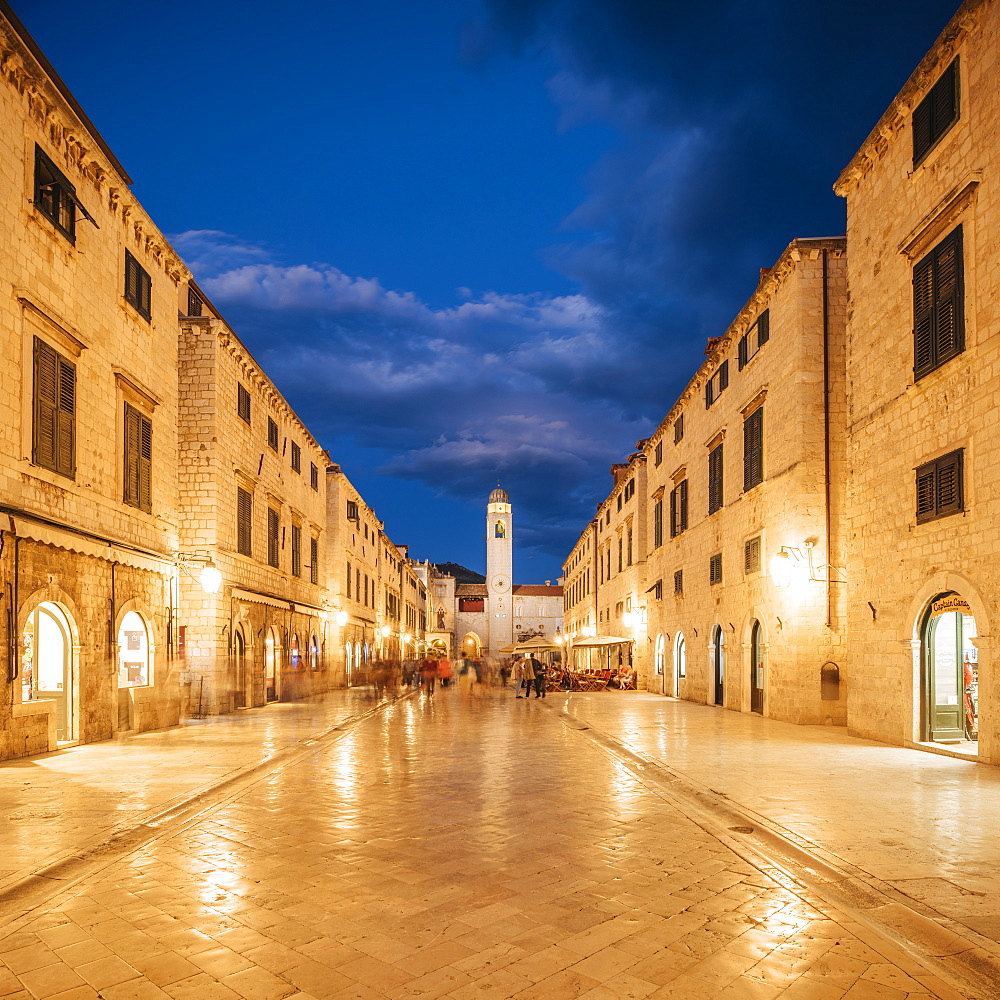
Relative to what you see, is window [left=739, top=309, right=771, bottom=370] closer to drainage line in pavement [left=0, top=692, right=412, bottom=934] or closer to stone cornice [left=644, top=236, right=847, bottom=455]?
stone cornice [left=644, top=236, right=847, bottom=455]

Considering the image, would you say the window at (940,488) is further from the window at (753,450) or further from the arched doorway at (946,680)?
the window at (753,450)

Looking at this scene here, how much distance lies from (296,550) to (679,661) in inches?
554

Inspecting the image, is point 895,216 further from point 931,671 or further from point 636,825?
point 636,825

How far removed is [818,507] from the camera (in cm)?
1881

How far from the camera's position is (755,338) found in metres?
22.5

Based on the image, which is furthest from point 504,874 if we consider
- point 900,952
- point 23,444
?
point 23,444

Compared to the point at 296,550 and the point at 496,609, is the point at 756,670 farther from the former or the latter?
the point at 496,609

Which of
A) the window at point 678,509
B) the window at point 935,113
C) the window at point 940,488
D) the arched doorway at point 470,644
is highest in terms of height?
the window at point 935,113

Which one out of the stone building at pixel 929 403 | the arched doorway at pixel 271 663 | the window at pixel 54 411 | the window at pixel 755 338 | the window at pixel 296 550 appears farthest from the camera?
the window at pixel 296 550

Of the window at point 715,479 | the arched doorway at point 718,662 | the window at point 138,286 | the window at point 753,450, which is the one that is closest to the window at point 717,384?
the window at point 715,479

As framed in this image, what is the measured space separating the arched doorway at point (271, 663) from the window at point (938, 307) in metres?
19.0

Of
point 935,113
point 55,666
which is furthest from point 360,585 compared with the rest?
point 935,113

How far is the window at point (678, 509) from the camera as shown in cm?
3067

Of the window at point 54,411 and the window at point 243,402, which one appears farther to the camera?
the window at point 243,402
